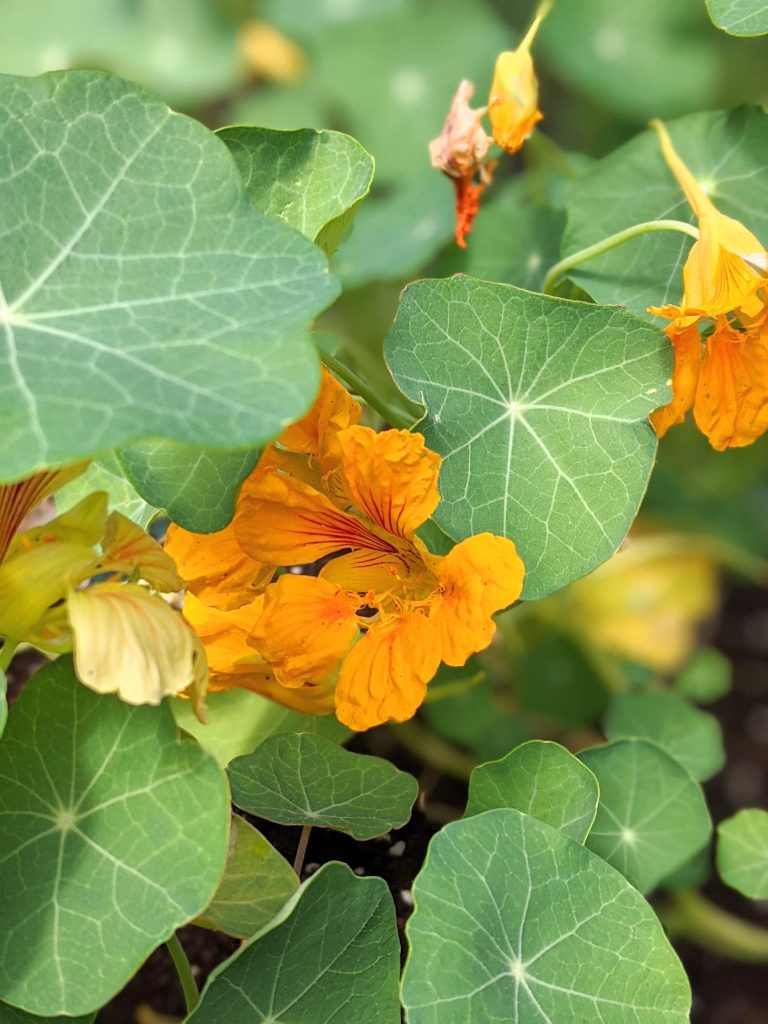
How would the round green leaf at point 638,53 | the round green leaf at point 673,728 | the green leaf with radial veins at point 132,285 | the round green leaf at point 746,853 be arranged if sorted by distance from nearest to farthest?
1. the green leaf with radial veins at point 132,285
2. the round green leaf at point 746,853
3. the round green leaf at point 673,728
4. the round green leaf at point 638,53

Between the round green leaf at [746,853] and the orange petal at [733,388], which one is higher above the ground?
the orange petal at [733,388]

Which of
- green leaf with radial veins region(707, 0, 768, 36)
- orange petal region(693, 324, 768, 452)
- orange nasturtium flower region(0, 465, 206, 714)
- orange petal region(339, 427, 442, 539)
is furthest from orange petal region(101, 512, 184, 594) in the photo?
green leaf with radial veins region(707, 0, 768, 36)

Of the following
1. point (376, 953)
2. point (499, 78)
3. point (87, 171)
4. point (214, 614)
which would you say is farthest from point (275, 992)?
point (499, 78)

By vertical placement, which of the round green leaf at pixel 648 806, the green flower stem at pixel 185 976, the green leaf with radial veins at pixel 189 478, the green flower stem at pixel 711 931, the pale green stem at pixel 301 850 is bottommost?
the green flower stem at pixel 711 931

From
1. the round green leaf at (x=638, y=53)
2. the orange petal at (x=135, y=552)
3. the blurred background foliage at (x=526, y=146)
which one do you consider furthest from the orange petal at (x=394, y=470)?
the round green leaf at (x=638, y=53)

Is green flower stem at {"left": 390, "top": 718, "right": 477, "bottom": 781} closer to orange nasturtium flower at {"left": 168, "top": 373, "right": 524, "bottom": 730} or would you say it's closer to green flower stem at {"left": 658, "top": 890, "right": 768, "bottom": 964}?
green flower stem at {"left": 658, "top": 890, "right": 768, "bottom": 964}

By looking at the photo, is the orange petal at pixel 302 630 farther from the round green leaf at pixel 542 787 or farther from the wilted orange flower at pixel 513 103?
the wilted orange flower at pixel 513 103

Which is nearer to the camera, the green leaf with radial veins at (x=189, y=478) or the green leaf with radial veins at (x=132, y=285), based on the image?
the green leaf with radial veins at (x=132, y=285)
